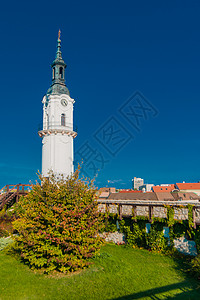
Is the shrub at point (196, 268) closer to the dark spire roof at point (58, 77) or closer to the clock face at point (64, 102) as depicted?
Answer: the clock face at point (64, 102)

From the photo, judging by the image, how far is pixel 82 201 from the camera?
1006 centimetres

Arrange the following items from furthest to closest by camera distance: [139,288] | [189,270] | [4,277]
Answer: [189,270]
[4,277]
[139,288]

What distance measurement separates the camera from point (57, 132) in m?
26.8

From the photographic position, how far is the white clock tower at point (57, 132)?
2647cm

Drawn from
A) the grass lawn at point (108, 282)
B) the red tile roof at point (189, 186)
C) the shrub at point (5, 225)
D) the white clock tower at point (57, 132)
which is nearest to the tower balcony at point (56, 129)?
the white clock tower at point (57, 132)

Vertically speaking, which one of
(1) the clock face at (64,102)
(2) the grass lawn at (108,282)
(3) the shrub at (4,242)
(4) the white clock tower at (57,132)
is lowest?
(2) the grass lawn at (108,282)

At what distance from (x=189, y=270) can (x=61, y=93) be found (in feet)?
80.0

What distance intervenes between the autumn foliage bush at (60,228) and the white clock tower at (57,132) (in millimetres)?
16264

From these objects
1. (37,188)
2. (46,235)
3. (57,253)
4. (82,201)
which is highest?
(37,188)

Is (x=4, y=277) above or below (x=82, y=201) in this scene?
below

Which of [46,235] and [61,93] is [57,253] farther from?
[61,93]

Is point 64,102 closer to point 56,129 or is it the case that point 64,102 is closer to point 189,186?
point 56,129

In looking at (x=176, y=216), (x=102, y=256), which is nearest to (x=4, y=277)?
(x=102, y=256)

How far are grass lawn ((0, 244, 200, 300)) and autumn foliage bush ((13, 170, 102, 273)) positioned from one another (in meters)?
0.65
